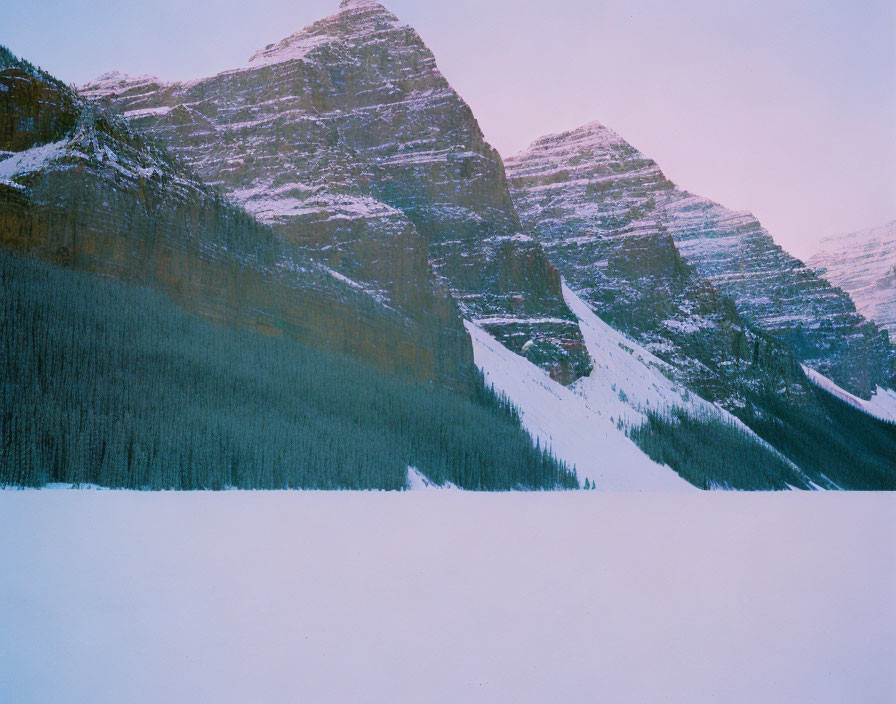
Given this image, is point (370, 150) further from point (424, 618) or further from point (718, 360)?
point (424, 618)

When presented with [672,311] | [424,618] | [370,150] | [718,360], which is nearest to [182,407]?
[424,618]

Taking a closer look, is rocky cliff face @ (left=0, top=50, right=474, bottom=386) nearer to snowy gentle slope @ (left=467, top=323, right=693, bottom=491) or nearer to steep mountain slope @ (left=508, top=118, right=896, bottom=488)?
snowy gentle slope @ (left=467, top=323, right=693, bottom=491)

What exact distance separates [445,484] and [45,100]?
39.1m

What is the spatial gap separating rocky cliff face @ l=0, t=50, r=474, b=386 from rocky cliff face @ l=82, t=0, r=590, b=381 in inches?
973

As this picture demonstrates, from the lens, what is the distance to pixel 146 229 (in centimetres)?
6231

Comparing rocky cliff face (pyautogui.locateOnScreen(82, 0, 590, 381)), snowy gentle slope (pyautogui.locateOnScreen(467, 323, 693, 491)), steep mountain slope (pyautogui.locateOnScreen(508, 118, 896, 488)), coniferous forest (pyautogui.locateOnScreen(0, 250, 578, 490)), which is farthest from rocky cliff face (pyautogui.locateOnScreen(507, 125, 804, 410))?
coniferous forest (pyautogui.locateOnScreen(0, 250, 578, 490))

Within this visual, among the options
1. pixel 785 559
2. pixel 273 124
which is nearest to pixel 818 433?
pixel 273 124

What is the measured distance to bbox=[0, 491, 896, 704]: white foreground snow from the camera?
1005cm

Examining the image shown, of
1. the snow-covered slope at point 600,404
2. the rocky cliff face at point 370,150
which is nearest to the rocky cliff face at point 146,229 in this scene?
the rocky cliff face at point 370,150

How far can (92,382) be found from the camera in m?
45.9

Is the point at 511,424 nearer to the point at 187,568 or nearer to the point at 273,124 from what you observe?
the point at 273,124

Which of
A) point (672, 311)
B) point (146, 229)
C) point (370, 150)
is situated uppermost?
point (370, 150)

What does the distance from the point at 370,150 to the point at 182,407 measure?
97192 mm

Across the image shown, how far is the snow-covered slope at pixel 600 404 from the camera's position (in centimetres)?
10300
